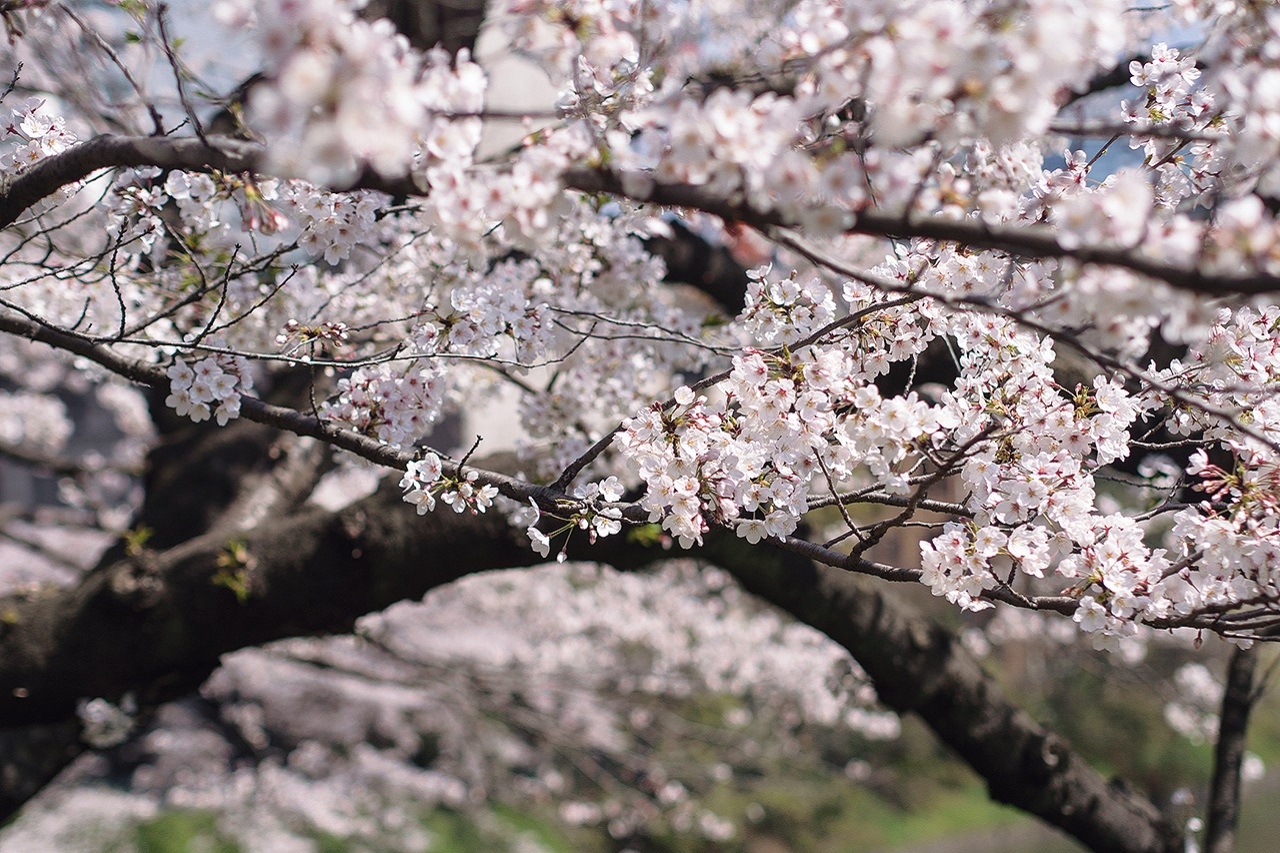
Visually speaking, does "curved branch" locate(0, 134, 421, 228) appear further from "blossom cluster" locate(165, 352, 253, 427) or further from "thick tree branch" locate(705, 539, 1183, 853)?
"thick tree branch" locate(705, 539, 1183, 853)

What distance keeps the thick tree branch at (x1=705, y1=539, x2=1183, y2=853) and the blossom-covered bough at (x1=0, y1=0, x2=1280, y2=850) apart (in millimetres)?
15

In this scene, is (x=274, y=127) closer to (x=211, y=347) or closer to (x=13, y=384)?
(x=211, y=347)

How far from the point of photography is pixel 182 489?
12.3ft

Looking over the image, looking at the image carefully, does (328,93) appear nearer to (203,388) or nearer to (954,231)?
(954,231)

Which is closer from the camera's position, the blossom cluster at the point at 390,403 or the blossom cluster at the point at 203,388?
the blossom cluster at the point at 203,388

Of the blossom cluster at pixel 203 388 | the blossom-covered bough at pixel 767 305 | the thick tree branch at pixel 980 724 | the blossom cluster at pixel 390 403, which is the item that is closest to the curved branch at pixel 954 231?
the blossom-covered bough at pixel 767 305

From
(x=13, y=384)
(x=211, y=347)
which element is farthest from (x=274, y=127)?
(x=13, y=384)

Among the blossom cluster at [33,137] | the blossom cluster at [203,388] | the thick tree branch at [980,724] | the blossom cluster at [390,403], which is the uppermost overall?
the thick tree branch at [980,724]

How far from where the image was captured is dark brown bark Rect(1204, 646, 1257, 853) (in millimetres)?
3137

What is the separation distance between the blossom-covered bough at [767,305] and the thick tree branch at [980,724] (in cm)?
2

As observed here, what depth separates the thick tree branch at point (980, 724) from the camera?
3.07m

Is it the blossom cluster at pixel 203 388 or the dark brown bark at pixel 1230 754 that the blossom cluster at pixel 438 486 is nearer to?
the blossom cluster at pixel 203 388

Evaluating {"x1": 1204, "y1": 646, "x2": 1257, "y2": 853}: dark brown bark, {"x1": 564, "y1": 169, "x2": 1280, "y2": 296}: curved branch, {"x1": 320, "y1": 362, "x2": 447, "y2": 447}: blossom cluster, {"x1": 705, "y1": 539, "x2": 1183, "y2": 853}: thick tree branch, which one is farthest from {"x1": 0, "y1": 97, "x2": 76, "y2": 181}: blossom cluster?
{"x1": 1204, "y1": 646, "x2": 1257, "y2": 853}: dark brown bark

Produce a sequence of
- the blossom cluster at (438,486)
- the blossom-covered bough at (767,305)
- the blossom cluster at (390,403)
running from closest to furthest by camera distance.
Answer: the blossom-covered bough at (767,305) → the blossom cluster at (438,486) → the blossom cluster at (390,403)
